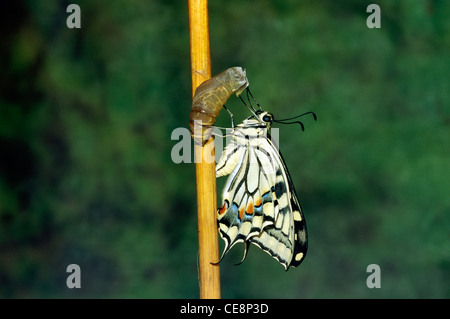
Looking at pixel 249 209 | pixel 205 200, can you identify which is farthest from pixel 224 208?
pixel 205 200

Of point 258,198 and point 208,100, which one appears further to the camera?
point 258,198

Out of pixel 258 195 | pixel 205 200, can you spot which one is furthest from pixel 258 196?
pixel 205 200

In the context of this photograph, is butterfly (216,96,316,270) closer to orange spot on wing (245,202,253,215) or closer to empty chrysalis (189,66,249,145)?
orange spot on wing (245,202,253,215)

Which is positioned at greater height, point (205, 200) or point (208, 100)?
point (208, 100)

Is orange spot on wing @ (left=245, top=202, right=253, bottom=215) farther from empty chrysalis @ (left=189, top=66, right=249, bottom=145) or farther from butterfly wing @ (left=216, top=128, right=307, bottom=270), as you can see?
empty chrysalis @ (left=189, top=66, right=249, bottom=145)

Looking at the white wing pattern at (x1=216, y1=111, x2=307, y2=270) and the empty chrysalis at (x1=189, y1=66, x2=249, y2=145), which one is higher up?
the empty chrysalis at (x1=189, y1=66, x2=249, y2=145)

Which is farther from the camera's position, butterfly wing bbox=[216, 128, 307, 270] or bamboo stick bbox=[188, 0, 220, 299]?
butterfly wing bbox=[216, 128, 307, 270]

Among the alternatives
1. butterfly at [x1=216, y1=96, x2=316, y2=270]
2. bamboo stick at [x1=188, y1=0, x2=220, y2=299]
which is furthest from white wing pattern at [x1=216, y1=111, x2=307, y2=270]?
bamboo stick at [x1=188, y1=0, x2=220, y2=299]

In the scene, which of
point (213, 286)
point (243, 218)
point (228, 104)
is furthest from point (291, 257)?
point (228, 104)

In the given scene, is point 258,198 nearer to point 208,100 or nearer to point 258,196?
point 258,196

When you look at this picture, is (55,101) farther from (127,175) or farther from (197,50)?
(197,50)
